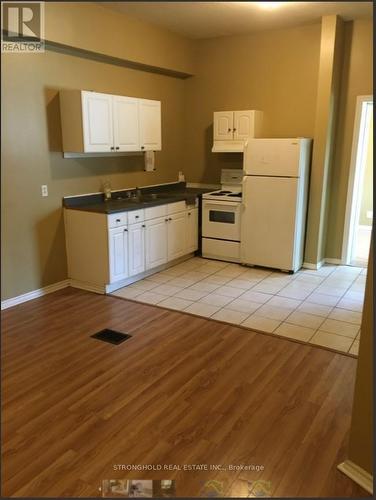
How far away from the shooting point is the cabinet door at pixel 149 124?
439 cm

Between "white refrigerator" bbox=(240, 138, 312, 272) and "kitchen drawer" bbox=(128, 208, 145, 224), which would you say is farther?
"white refrigerator" bbox=(240, 138, 312, 272)

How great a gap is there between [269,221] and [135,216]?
1550mm

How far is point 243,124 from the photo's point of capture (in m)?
4.90

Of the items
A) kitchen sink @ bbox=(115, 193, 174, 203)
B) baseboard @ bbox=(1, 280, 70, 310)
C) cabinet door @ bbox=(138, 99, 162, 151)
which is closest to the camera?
baseboard @ bbox=(1, 280, 70, 310)

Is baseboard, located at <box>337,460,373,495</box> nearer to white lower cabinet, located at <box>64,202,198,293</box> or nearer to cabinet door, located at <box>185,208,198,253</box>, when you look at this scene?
white lower cabinet, located at <box>64,202,198,293</box>

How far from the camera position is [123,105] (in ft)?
13.5

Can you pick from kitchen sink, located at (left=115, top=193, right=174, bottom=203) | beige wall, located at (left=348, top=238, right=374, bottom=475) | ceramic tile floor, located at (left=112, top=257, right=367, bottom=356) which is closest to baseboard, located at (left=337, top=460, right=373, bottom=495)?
beige wall, located at (left=348, top=238, right=374, bottom=475)

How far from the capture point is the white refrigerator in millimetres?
4367

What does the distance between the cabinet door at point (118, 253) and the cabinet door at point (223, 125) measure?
194 centimetres

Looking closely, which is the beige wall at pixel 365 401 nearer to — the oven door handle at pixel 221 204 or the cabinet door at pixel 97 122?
the cabinet door at pixel 97 122

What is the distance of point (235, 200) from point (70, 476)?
3.64m

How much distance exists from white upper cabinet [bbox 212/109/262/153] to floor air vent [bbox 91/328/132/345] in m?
2.82

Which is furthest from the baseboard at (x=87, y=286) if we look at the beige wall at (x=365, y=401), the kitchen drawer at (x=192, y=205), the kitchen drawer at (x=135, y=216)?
the beige wall at (x=365, y=401)

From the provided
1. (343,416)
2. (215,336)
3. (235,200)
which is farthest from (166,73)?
(343,416)
